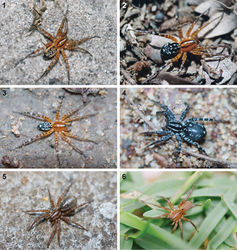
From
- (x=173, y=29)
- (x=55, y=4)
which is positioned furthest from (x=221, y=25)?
(x=55, y=4)

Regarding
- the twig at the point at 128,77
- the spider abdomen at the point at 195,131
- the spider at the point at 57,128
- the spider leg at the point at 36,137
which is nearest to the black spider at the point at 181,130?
the spider abdomen at the point at 195,131

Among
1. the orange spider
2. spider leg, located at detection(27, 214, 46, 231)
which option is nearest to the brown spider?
spider leg, located at detection(27, 214, 46, 231)

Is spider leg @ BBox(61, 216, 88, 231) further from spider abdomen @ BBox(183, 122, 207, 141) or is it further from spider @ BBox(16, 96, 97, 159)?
spider abdomen @ BBox(183, 122, 207, 141)

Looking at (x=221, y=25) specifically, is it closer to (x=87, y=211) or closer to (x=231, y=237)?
(x=231, y=237)

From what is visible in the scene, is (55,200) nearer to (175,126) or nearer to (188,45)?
(175,126)

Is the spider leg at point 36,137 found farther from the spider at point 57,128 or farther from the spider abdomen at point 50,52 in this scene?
the spider abdomen at point 50,52
